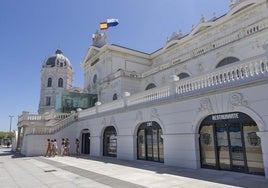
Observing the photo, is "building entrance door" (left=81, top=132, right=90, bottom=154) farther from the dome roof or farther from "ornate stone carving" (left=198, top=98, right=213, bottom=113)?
the dome roof

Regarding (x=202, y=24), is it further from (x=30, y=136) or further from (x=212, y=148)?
(x=30, y=136)

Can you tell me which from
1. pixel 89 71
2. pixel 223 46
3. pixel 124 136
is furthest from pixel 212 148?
pixel 89 71

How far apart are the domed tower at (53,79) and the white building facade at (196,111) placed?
3417cm

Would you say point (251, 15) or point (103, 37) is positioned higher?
point (103, 37)

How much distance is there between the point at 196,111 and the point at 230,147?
2181 mm

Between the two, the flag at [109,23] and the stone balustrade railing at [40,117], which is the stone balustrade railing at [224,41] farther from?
the stone balustrade railing at [40,117]

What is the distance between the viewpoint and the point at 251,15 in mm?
18328

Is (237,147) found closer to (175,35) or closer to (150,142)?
(150,142)

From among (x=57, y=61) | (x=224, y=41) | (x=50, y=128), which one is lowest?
(x=50, y=128)

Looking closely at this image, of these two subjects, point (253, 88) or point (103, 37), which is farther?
point (103, 37)

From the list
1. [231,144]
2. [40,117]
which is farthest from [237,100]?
[40,117]

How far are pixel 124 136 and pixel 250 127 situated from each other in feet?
28.6

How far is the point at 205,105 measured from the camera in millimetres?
9992

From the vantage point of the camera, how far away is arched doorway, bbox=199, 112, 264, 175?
8.52 metres
